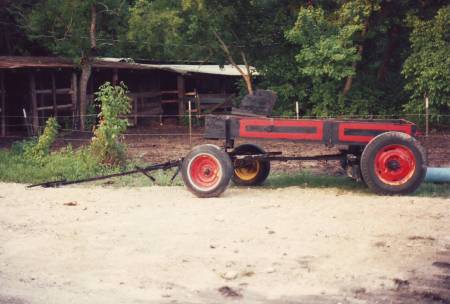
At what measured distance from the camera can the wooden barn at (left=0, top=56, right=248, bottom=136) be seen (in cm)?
2462

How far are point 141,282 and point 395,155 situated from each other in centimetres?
518

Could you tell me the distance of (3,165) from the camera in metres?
15.2

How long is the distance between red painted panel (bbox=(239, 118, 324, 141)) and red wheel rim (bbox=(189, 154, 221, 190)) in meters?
0.65

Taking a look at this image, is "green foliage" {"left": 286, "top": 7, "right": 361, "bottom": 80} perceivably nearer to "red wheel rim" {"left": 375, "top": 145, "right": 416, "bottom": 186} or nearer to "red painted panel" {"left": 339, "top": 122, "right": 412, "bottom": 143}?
"red painted panel" {"left": 339, "top": 122, "right": 412, "bottom": 143}

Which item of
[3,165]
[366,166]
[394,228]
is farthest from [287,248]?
[3,165]

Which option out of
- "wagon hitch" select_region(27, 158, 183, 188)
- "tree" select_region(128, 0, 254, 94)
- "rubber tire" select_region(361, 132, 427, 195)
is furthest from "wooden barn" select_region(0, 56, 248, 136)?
"rubber tire" select_region(361, 132, 427, 195)

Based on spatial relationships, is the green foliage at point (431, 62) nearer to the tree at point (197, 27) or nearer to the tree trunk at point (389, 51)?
the tree trunk at point (389, 51)

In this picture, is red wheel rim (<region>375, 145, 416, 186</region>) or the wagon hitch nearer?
red wheel rim (<region>375, 145, 416, 186</region>)

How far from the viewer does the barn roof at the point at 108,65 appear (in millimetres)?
23222

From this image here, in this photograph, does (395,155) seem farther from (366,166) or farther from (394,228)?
(394,228)

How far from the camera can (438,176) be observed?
1223 centimetres

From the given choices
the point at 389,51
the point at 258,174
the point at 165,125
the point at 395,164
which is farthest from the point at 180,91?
the point at 395,164

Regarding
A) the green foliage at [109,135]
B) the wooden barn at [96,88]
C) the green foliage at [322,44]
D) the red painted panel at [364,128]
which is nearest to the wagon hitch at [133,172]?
the red painted panel at [364,128]

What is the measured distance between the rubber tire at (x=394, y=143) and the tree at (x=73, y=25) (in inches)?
644
